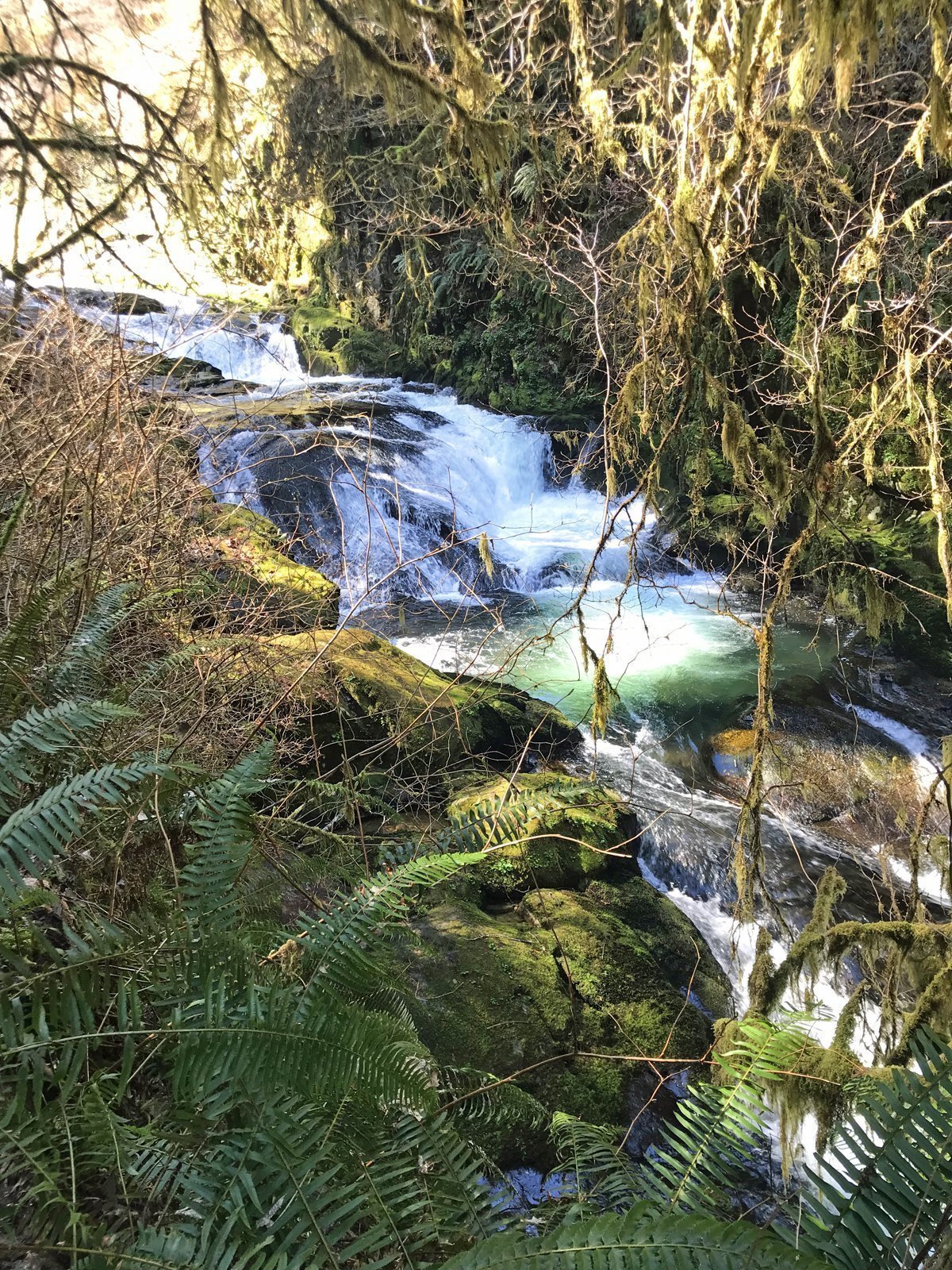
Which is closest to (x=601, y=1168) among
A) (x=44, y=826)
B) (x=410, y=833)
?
(x=44, y=826)

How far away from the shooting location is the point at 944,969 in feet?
7.51

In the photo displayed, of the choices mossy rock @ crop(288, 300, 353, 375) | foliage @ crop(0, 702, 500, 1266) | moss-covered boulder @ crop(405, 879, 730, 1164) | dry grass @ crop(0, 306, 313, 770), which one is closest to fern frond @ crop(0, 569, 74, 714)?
dry grass @ crop(0, 306, 313, 770)

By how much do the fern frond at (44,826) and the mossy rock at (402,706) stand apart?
1922mm

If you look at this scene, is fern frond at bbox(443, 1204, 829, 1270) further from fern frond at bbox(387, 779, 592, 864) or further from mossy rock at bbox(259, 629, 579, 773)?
mossy rock at bbox(259, 629, 579, 773)

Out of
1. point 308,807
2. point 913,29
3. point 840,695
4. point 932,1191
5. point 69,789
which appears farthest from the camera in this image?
point 840,695

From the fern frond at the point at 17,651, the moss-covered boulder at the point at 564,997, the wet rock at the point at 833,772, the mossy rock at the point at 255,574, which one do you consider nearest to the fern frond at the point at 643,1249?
the fern frond at the point at 17,651

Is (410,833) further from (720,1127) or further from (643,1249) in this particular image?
(643,1249)

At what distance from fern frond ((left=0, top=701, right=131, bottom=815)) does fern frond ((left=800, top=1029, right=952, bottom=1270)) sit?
1664 mm

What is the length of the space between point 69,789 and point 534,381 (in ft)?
41.4

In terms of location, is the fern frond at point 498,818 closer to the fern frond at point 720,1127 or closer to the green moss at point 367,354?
the fern frond at point 720,1127

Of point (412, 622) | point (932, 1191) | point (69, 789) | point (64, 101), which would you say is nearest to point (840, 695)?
point (412, 622)

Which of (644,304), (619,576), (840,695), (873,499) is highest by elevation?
(644,304)

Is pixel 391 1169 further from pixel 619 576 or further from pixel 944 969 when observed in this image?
pixel 619 576

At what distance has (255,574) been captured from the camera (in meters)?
5.23
